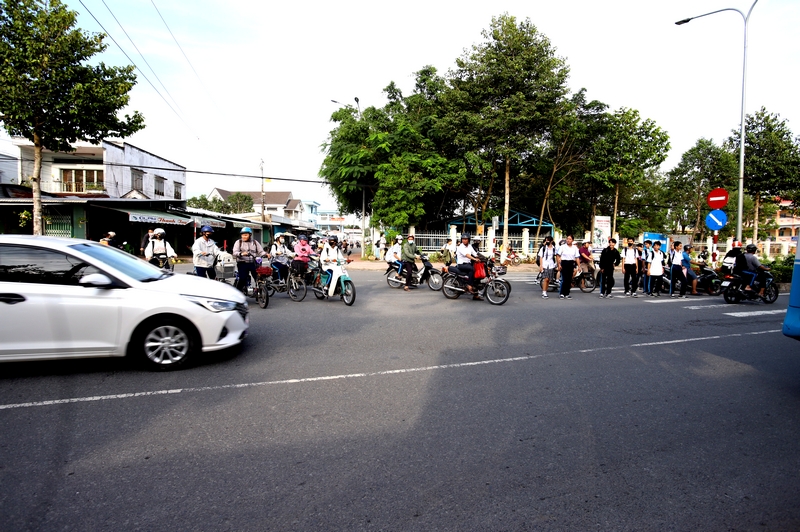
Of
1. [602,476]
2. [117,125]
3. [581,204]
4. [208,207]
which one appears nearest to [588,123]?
[581,204]

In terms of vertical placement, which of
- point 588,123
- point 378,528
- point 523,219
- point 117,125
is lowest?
point 378,528

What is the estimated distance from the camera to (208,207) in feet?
189

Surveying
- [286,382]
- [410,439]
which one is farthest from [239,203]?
[410,439]

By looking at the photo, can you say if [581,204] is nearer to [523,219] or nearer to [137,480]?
[523,219]

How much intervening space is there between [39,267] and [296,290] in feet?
20.5

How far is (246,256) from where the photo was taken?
1023 cm

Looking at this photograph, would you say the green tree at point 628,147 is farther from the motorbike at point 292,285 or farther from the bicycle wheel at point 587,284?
the motorbike at point 292,285

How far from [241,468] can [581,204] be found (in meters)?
34.7

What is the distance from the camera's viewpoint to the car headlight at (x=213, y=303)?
212 inches

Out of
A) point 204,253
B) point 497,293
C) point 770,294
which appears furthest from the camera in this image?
point 770,294

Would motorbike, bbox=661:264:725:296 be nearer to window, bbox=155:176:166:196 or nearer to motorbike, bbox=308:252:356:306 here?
motorbike, bbox=308:252:356:306

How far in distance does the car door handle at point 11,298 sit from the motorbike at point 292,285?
19.8 ft

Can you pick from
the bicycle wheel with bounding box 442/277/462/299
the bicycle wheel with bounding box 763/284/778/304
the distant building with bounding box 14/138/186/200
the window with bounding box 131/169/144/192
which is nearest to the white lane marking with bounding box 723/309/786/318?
the bicycle wheel with bounding box 763/284/778/304

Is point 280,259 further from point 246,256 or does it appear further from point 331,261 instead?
point 331,261
